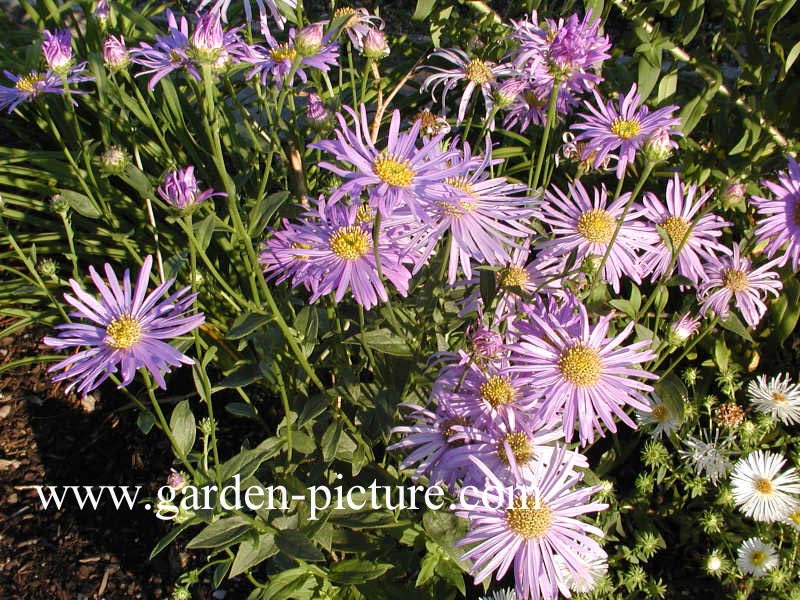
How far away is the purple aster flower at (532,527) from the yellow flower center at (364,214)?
0.57 m

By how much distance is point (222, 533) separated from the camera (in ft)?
4.78

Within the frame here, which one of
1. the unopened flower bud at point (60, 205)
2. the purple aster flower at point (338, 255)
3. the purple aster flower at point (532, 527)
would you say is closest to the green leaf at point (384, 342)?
the purple aster flower at point (338, 255)

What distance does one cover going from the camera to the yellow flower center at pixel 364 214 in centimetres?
157

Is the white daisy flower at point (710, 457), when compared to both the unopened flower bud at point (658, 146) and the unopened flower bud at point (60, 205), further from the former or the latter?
the unopened flower bud at point (60, 205)

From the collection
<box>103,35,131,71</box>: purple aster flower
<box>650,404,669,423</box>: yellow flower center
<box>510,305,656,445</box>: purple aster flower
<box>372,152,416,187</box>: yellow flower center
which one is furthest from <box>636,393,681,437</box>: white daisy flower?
<box>103,35,131,71</box>: purple aster flower

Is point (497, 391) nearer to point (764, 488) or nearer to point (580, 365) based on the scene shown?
point (580, 365)

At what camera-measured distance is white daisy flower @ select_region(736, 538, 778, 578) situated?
1.76 meters

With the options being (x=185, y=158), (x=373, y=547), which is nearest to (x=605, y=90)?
(x=185, y=158)

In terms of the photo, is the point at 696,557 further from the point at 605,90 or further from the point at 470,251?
the point at 605,90

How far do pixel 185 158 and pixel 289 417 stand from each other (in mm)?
1074

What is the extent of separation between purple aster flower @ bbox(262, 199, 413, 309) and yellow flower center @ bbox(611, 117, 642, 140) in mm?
644

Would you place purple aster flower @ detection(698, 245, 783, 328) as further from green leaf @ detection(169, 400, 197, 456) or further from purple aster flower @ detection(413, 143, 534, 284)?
green leaf @ detection(169, 400, 197, 456)

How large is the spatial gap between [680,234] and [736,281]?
0.59 feet

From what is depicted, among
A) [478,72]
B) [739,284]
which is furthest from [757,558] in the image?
[478,72]
